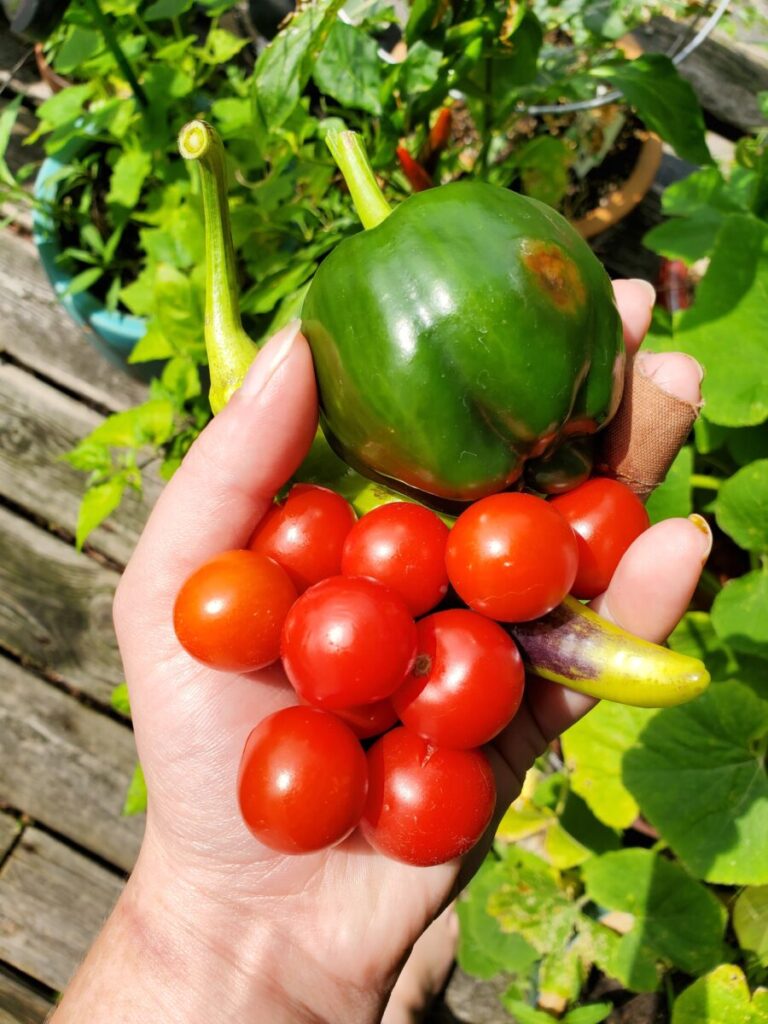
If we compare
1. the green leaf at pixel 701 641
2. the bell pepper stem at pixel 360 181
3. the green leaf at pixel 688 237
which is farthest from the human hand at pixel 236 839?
the green leaf at pixel 688 237

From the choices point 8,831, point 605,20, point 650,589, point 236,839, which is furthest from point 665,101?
point 8,831

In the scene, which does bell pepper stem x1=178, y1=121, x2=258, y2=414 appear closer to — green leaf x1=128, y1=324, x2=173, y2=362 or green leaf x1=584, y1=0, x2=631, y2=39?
green leaf x1=128, y1=324, x2=173, y2=362

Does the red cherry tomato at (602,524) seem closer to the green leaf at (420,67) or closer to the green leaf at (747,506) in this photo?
the green leaf at (747,506)

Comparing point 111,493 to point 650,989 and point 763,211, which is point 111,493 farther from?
point 763,211

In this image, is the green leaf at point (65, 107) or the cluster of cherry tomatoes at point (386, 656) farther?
the green leaf at point (65, 107)

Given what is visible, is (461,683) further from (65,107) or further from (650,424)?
(65,107)

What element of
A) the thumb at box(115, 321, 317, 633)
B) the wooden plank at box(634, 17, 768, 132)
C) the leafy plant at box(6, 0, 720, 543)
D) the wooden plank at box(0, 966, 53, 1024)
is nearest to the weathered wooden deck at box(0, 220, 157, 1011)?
the wooden plank at box(0, 966, 53, 1024)
